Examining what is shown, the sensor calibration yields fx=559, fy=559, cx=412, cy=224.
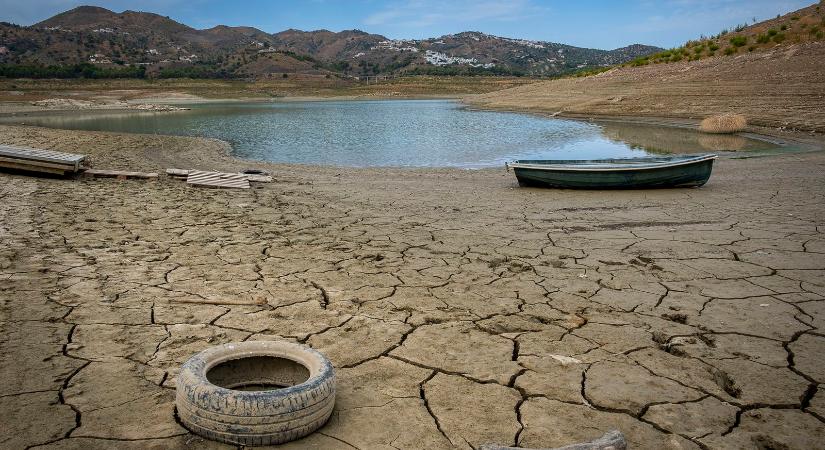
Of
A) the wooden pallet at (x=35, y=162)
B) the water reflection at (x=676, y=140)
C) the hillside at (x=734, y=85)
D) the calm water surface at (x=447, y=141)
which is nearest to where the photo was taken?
the wooden pallet at (x=35, y=162)

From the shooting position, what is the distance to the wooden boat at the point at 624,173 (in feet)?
34.6

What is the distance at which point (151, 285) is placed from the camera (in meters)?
4.99

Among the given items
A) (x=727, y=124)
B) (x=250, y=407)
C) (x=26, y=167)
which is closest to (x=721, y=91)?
(x=727, y=124)

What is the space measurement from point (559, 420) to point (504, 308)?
1.61 m

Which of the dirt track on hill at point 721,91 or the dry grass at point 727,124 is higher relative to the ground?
the dirt track on hill at point 721,91

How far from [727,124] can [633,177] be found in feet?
49.7

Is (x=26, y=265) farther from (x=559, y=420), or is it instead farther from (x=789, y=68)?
(x=789, y=68)

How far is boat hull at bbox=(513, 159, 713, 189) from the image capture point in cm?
1056

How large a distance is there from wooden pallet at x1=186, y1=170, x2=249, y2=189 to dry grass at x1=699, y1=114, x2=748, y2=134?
19805 mm

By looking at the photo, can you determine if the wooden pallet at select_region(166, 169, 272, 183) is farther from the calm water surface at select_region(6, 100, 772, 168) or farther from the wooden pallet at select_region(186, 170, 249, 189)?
the calm water surface at select_region(6, 100, 772, 168)

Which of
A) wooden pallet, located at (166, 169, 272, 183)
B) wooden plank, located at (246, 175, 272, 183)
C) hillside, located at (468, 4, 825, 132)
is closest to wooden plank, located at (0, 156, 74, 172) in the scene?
wooden pallet, located at (166, 169, 272, 183)

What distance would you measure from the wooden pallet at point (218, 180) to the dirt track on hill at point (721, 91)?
20.0 metres

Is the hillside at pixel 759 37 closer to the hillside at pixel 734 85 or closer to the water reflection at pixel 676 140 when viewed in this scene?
the hillside at pixel 734 85

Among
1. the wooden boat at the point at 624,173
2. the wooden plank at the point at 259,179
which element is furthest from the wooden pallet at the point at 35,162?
the wooden boat at the point at 624,173
